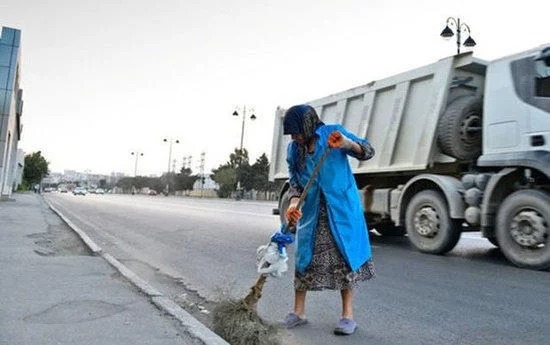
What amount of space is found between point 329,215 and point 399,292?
2.11m

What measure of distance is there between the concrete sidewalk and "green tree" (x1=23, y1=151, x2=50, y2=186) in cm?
Result: 9734

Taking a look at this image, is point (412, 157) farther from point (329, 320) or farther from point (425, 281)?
point (329, 320)

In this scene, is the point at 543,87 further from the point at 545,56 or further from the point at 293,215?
the point at 293,215

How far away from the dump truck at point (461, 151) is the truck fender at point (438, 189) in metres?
0.02

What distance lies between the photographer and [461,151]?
26.2ft

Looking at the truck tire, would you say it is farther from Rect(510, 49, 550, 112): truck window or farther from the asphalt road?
the asphalt road

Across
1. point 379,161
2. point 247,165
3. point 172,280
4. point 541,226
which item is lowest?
point 172,280

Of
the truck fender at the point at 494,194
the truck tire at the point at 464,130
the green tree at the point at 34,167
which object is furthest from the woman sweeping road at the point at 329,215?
the green tree at the point at 34,167

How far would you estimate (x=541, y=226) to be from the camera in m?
6.57

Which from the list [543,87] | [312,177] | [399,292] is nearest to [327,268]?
[312,177]

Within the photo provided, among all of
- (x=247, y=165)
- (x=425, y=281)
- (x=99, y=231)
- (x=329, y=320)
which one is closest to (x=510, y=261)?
(x=425, y=281)

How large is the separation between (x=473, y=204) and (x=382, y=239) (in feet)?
11.7

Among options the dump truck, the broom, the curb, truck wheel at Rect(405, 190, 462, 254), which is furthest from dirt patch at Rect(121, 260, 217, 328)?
the dump truck

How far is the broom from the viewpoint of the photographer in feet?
11.1
